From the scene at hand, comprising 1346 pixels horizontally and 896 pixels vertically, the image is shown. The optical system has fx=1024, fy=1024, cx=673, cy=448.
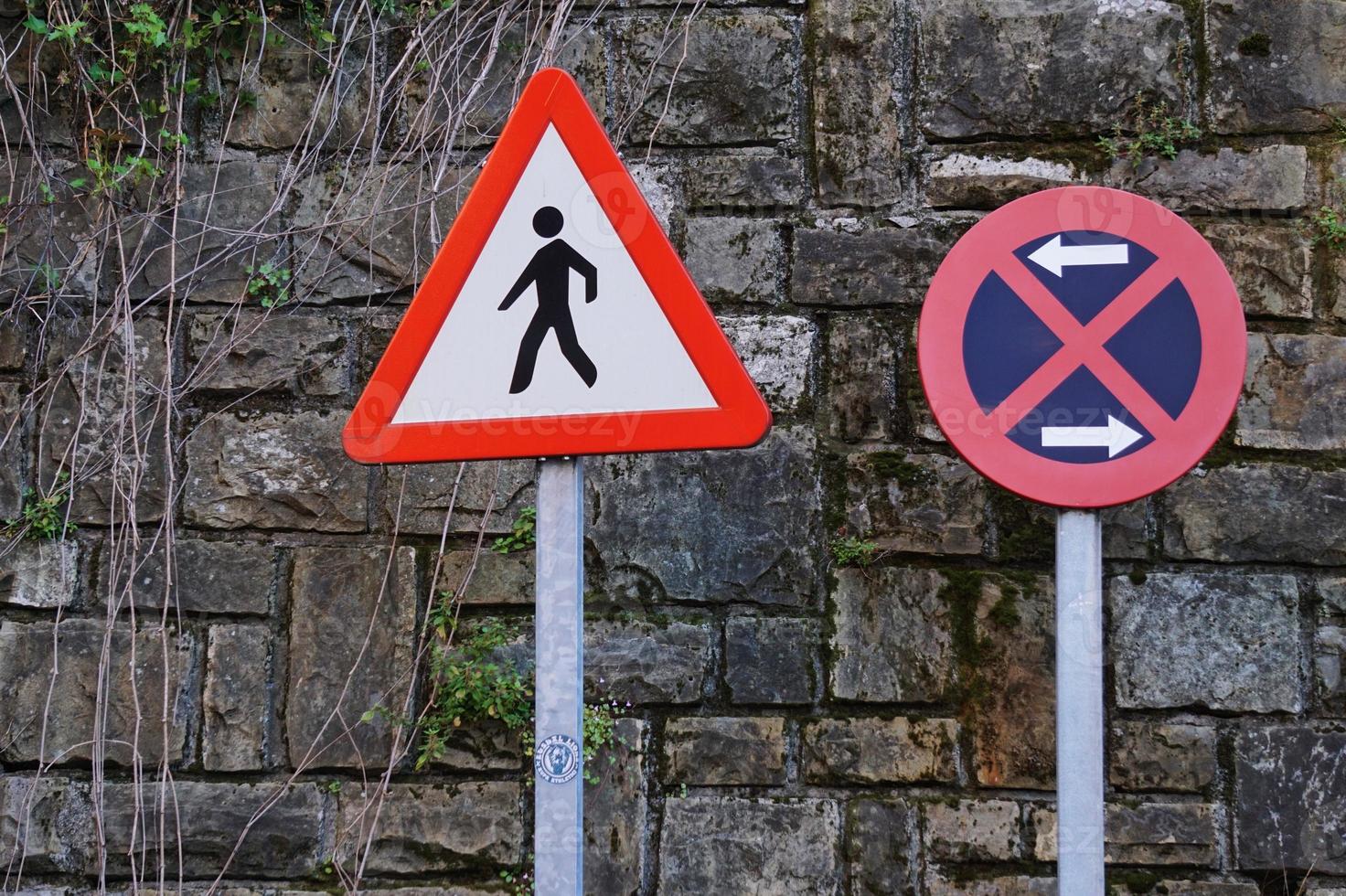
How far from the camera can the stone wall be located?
7.53ft

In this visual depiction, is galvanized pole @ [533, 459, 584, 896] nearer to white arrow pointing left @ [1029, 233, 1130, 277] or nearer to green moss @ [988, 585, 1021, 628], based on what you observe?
white arrow pointing left @ [1029, 233, 1130, 277]

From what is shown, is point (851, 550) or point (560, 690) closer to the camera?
point (560, 690)

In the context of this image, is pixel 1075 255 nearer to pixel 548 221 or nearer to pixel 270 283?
pixel 548 221

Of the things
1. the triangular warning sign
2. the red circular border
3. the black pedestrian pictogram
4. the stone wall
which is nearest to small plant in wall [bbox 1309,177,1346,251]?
the stone wall

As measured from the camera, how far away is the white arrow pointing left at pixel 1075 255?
161cm

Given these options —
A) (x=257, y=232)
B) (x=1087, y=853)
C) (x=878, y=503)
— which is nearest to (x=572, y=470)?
(x=1087, y=853)

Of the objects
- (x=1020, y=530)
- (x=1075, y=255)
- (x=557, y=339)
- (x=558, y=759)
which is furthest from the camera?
(x=1020, y=530)

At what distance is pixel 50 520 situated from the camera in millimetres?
2465

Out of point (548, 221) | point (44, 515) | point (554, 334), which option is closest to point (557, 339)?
point (554, 334)

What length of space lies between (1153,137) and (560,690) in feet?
6.44

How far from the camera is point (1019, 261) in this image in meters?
1.64

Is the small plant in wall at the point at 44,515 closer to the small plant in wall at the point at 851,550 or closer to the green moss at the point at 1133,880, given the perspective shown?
the small plant in wall at the point at 851,550

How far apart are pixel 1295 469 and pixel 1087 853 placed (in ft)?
4.35

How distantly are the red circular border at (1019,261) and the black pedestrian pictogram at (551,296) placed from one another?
0.56 m
